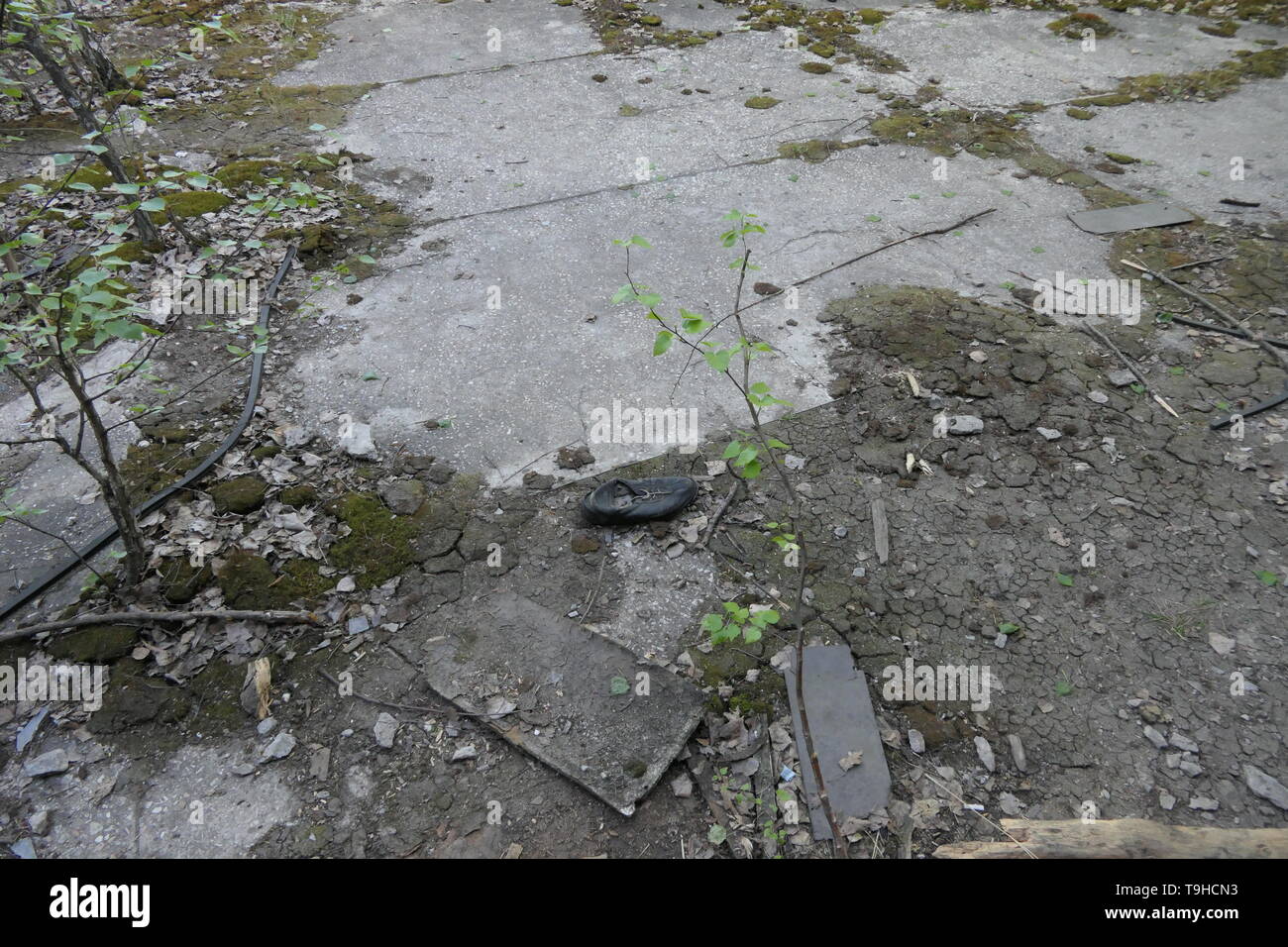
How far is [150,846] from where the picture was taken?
2.39 m

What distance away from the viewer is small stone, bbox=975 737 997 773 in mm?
2553

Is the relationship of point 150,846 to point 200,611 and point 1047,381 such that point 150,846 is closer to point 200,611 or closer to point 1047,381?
point 200,611

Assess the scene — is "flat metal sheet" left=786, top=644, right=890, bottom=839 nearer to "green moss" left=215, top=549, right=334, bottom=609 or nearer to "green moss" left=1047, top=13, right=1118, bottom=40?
"green moss" left=215, top=549, right=334, bottom=609

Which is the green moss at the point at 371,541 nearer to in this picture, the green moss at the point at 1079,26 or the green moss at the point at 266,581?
the green moss at the point at 266,581

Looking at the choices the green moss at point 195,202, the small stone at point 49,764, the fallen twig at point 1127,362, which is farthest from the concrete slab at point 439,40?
the small stone at point 49,764

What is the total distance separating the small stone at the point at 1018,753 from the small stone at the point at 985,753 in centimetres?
7

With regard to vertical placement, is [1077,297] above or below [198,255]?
below

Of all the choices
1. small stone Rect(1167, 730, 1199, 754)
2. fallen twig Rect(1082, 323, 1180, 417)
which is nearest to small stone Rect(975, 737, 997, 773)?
small stone Rect(1167, 730, 1199, 754)

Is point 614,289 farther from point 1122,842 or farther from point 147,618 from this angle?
point 1122,842

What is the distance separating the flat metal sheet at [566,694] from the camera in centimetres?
257

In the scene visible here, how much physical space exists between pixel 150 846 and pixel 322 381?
2444 millimetres
